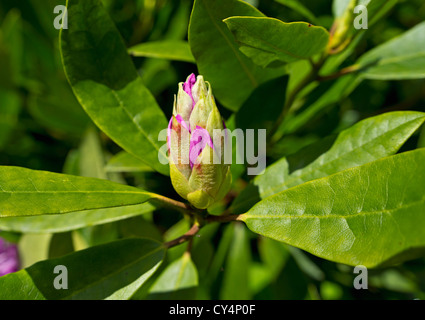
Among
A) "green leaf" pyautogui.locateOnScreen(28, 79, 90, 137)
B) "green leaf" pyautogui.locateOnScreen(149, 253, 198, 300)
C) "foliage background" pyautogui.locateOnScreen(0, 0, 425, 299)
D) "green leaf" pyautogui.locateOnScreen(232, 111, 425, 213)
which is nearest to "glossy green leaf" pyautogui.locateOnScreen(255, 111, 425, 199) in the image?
"green leaf" pyautogui.locateOnScreen(232, 111, 425, 213)

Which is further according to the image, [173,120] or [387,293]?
[387,293]

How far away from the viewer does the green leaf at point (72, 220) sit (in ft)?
3.54

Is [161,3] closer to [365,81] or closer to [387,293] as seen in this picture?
[365,81]

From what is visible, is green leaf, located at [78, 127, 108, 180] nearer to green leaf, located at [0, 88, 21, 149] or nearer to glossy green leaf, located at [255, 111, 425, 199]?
green leaf, located at [0, 88, 21, 149]

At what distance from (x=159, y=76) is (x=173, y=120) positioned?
86cm

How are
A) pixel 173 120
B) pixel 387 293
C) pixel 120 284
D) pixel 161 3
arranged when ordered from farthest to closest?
1. pixel 161 3
2. pixel 387 293
3. pixel 120 284
4. pixel 173 120

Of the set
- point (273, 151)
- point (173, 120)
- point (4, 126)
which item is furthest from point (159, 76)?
point (173, 120)

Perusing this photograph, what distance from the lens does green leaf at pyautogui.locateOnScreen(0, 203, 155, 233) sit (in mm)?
1078

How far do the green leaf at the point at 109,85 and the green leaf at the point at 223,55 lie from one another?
17cm

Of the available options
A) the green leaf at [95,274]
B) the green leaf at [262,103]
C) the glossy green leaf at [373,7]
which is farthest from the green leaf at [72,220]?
the glossy green leaf at [373,7]

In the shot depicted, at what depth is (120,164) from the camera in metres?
1.39

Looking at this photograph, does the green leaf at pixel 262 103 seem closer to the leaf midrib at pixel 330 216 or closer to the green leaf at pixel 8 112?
the leaf midrib at pixel 330 216

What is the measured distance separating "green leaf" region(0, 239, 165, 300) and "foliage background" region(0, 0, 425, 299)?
16.2 inches

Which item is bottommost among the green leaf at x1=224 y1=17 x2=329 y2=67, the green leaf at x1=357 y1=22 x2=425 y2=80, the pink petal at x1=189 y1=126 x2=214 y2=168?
the pink petal at x1=189 y1=126 x2=214 y2=168
